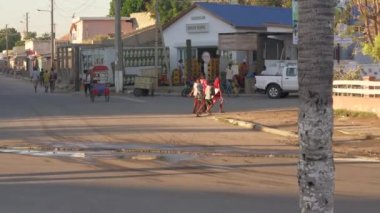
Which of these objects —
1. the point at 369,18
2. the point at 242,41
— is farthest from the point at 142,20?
the point at 369,18

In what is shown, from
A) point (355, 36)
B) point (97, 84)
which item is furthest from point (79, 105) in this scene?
point (355, 36)

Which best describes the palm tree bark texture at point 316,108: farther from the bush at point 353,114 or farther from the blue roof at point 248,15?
the blue roof at point 248,15

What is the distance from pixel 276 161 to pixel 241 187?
360 centimetres

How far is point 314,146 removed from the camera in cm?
427

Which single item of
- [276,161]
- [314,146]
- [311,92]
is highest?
[311,92]

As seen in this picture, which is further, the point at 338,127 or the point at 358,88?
the point at 358,88

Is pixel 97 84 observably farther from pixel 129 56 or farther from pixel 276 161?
pixel 276 161

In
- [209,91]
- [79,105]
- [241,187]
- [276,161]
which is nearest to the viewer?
[241,187]

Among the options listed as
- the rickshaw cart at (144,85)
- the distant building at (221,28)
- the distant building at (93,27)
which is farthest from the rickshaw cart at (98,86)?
the distant building at (93,27)

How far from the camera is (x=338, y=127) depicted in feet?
65.6

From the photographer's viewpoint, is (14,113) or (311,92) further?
(14,113)

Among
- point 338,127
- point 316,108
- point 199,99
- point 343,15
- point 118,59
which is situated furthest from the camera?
point 118,59

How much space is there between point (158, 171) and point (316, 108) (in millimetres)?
8215

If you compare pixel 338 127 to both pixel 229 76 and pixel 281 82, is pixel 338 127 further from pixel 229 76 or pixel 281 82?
pixel 229 76
